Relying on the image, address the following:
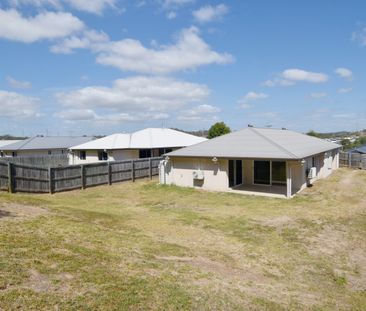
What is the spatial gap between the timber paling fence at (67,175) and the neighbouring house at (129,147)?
562cm

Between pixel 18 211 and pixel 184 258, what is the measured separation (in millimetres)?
5774

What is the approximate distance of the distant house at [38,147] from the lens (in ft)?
133

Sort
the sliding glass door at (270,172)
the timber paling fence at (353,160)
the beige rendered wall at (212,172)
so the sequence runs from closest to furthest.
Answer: the beige rendered wall at (212,172) → the sliding glass door at (270,172) → the timber paling fence at (353,160)

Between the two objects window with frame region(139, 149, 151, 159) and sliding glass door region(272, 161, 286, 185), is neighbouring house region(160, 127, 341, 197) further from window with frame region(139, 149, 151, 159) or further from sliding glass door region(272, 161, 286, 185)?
window with frame region(139, 149, 151, 159)

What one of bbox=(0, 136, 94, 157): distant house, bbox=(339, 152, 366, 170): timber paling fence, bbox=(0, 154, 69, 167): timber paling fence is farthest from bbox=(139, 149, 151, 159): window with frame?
bbox=(339, 152, 366, 170): timber paling fence

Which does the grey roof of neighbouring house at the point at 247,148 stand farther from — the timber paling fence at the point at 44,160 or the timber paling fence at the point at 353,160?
the timber paling fence at the point at 44,160

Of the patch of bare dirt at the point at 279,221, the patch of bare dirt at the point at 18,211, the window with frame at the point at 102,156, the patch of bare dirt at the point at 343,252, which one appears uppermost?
the window with frame at the point at 102,156

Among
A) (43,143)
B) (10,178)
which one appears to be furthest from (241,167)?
(43,143)

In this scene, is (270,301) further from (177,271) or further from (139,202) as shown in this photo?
(139,202)

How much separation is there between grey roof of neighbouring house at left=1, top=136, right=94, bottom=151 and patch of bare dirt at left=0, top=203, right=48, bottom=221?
108 ft

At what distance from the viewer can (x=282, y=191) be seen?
59.2ft

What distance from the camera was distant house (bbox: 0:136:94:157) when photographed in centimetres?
4059

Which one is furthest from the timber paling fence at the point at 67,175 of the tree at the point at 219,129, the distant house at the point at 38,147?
the tree at the point at 219,129

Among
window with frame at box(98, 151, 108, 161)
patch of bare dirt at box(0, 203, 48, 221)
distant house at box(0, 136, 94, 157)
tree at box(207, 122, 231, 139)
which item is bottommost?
patch of bare dirt at box(0, 203, 48, 221)
